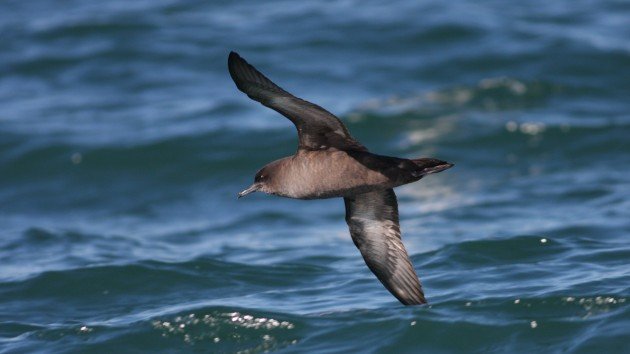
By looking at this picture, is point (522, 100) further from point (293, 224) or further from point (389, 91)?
point (293, 224)

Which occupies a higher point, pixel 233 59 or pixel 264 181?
pixel 233 59

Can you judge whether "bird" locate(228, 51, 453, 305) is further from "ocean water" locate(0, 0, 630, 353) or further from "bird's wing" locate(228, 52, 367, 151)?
"ocean water" locate(0, 0, 630, 353)

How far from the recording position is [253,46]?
1755cm

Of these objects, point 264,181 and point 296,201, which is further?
point 296,201

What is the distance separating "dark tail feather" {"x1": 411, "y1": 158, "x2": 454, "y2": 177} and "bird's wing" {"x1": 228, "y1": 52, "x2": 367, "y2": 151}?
1.80 feet

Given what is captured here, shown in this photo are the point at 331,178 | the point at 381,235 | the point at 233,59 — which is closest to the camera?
the point at 233,59

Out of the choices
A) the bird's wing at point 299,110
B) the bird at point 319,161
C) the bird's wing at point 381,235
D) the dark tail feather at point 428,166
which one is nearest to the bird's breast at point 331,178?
the bird at point 319,161

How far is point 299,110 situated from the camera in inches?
301

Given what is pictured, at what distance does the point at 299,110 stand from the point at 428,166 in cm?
99

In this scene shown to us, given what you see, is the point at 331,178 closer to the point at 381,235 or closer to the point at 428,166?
the point at 428,166

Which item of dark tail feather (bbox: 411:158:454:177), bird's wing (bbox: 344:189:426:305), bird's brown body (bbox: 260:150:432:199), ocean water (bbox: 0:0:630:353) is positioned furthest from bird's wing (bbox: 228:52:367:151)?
ocean water (bbox: 0:0:630:353)

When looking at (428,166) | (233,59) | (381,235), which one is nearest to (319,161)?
(428,166)

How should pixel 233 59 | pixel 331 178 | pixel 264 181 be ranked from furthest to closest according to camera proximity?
1. pixel 264 181
2. pixel 331 178
3. pixel 233 59

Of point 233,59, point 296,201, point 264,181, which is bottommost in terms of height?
point 296,201
